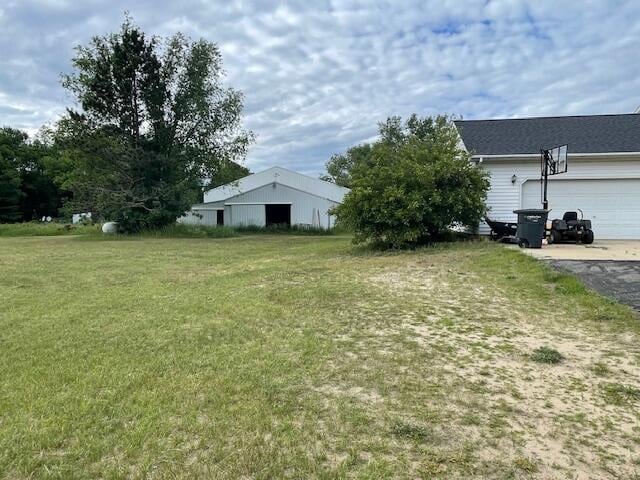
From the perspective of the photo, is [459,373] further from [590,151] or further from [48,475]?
[590,151]

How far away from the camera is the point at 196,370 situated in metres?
3.30

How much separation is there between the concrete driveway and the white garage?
9.64ft

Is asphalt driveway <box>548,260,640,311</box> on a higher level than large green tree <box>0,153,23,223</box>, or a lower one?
lower

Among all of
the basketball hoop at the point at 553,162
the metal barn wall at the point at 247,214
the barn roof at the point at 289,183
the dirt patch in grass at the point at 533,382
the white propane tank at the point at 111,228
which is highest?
the barn roof at the point at 289,183

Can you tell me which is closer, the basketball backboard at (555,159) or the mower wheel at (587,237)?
the mower wheel at (587,237)

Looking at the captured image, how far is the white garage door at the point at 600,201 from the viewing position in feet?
41.8

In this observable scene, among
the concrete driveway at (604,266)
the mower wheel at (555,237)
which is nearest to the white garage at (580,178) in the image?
the mower wheel at (555,237)

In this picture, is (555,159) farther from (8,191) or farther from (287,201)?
(8,191)

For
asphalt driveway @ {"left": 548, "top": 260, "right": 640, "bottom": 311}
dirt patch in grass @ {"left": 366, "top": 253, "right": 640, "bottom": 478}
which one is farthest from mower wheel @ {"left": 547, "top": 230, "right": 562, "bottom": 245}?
dirt patch in grass @ {"left": 366, "top": 253, "right": 640, "bottom": 478}

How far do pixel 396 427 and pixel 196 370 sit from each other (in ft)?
5.15

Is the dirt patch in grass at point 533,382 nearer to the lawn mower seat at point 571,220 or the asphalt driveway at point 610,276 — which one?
the asphalt driveway at point 610,276

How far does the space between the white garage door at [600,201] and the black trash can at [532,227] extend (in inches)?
123

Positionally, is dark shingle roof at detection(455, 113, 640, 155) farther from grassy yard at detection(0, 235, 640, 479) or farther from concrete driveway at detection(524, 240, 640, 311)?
grassy yard at detection(0, 235, 640, 479)

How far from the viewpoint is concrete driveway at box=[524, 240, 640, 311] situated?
556cm
